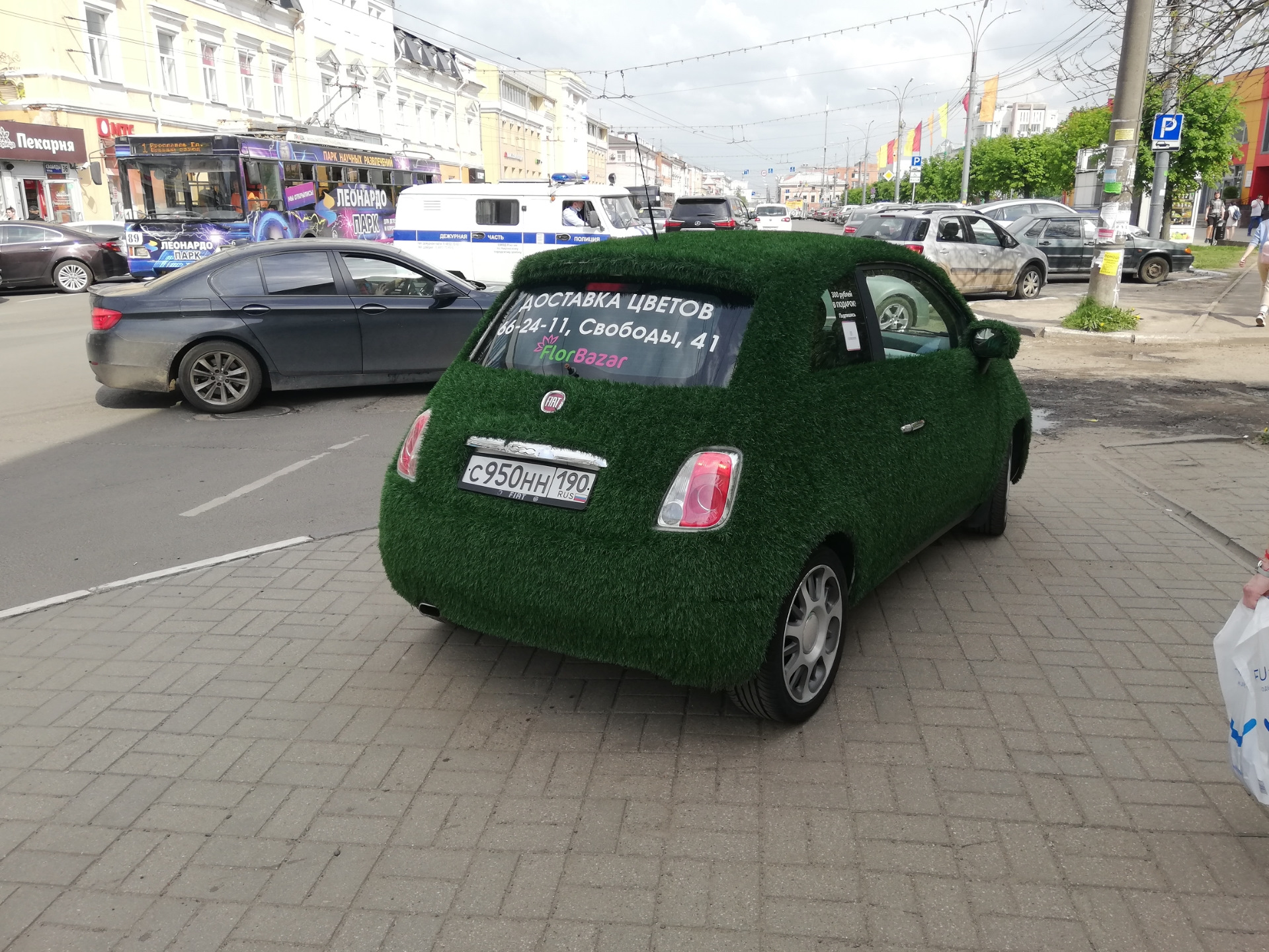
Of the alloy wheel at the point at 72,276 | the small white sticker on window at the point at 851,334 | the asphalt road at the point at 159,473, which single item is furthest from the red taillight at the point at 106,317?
the alloy wheel at the point at 72,276

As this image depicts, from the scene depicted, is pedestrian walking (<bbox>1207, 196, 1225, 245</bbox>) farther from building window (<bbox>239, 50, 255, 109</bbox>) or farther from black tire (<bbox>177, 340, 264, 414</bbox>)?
black tire (<bbox>177, 340, 264, 414</bbox>)

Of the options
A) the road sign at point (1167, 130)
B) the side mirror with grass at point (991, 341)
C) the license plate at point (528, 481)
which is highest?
the road sign at point (1167, 130)

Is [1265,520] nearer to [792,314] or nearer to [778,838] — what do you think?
[792,314]

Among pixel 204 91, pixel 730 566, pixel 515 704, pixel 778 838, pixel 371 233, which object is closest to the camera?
pixel 778 838

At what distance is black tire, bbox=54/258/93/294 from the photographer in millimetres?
21984

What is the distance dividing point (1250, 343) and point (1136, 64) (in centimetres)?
392

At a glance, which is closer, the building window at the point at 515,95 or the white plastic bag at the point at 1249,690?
the white plastic bag at the point at 1249,690

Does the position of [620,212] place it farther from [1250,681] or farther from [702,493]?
[1250,681]

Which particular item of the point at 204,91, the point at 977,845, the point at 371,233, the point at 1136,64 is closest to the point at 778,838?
the point at 977,845

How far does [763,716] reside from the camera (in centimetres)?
352

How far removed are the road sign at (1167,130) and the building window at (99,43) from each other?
30004 mm

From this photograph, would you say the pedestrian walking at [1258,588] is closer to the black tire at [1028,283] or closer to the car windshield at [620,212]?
the black tire at [1028,283]

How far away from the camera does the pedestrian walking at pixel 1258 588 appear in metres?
2.65

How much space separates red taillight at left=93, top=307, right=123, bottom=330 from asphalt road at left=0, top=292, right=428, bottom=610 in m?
0.82
